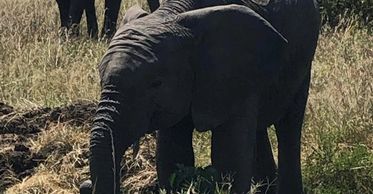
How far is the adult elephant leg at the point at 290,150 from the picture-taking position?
5.87m

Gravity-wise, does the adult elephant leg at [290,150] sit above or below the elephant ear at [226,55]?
below

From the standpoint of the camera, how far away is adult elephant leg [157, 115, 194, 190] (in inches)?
203

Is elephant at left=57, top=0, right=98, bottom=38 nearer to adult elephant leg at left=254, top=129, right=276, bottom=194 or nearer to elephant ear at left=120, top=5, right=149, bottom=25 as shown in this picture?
adult elephant leg at left=254, top=129, right=276, bottom=194

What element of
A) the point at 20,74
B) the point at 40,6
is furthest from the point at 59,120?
the point at 40,6

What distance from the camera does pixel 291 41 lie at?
5.34 meters

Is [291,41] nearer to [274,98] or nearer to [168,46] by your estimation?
[274,98]

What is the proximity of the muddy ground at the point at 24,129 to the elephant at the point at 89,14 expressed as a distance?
3.85 m

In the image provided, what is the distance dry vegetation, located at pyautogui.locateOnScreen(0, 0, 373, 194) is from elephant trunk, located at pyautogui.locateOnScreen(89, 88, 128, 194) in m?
0.81

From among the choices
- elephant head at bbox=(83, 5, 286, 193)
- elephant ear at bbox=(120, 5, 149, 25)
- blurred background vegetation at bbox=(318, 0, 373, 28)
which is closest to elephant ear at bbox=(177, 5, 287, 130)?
elephant head at bbox=(83, 5, 286, 193)

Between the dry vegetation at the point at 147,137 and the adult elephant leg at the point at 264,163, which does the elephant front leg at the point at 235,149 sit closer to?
the dry vegetation at the point at 147,137

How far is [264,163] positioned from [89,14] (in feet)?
20.2

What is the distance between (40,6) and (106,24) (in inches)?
71.6

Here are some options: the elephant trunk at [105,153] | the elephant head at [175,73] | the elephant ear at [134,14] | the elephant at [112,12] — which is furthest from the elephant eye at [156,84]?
the elephant at [112,12]

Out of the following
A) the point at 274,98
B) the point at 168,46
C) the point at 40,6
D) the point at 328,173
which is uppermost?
the point at 168,46
